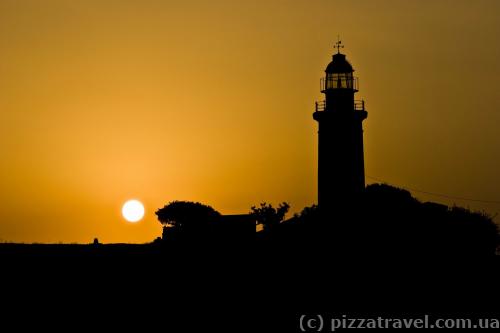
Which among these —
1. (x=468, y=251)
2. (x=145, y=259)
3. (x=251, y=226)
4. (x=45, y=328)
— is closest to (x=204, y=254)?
(x=145, y=259)

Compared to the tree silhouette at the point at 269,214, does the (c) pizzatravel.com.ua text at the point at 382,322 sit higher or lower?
lower

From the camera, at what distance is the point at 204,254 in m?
52.1

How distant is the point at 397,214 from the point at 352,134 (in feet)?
45.6

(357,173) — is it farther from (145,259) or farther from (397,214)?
(145,259)

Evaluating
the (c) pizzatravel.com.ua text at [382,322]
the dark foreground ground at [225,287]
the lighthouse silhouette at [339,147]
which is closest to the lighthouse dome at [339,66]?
the lighthouse silhouette at [339,147]

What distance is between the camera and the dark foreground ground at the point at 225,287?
146ft

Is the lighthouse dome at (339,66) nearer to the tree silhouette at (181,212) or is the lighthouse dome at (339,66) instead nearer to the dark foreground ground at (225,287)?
the dark foreground ground at (225,287)

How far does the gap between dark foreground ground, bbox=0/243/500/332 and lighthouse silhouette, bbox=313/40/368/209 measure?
18926mm

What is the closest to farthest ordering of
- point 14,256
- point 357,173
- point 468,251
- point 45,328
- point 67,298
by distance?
point 45,328
point 67,298
point 14,256
point 468,251
point 357,173

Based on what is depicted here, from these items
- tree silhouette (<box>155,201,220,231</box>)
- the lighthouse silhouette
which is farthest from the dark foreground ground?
tree silhouette (<box>155,201,220,231</box>)

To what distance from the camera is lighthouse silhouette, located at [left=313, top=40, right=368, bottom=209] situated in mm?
72688

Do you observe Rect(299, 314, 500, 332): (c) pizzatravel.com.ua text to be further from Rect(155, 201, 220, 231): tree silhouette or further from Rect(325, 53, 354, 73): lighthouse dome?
Rect(155, 201, 220, 231): tree silhouette

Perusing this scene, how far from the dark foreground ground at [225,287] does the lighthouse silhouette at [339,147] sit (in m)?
18.9

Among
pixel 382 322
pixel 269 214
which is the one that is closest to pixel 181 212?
pixel 269 214
